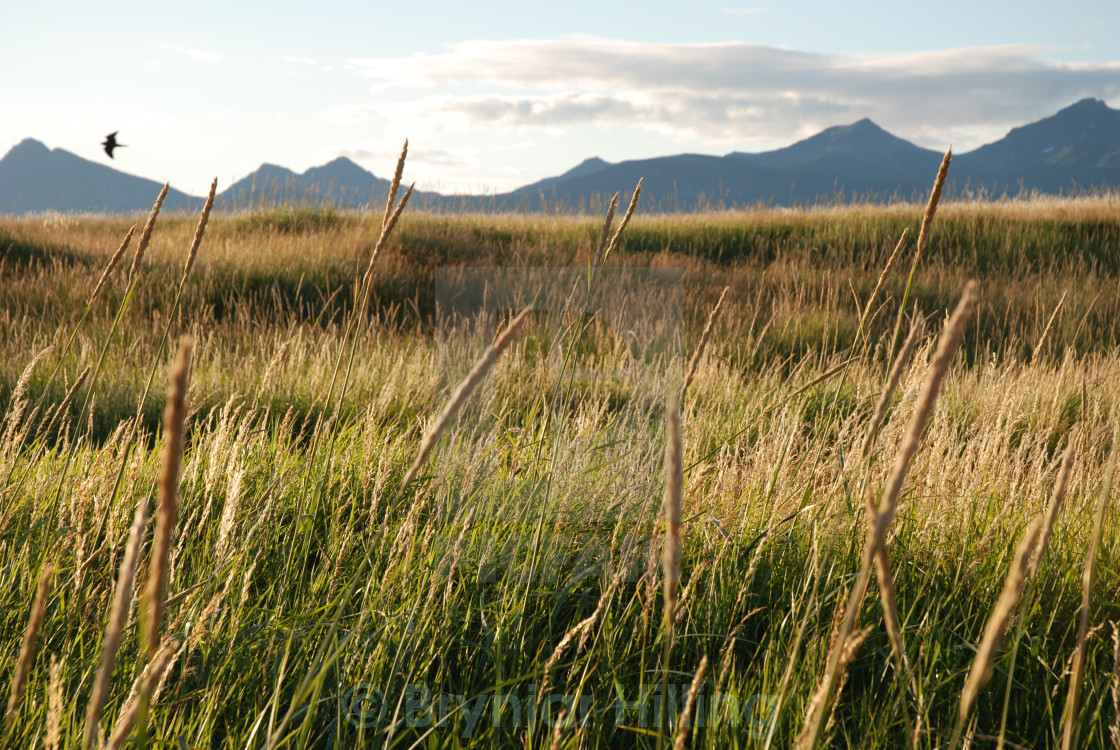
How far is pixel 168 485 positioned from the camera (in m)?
0.47

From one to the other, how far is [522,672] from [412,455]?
123 cm

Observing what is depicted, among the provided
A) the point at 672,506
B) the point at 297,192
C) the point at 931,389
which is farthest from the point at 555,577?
the point at 297,192

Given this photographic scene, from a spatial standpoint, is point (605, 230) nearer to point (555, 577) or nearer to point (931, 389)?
point (931, 389)

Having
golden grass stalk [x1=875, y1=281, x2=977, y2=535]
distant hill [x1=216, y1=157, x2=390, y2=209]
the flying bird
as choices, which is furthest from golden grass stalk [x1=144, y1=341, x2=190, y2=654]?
distant hill [x1=216, y1=157, x2=390, y2=209]

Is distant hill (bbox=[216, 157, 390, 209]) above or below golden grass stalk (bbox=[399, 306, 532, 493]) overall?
above

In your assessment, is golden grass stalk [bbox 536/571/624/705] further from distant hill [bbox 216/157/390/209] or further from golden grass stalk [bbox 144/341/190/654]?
distant hill [bbox 216/157/390/209]

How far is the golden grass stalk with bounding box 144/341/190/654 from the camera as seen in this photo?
434 millimetres

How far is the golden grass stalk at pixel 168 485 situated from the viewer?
17.1 inches

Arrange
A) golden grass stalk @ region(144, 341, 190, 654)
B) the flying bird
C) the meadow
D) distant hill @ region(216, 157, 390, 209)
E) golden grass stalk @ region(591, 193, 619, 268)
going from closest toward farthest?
golden grass stalk @ region(144, 341, 190, 654)
the meadow
golden grass stalk @ region(591, 193, 619, 268)
the flying bird
distant hill @ region(216, 157, 390, 209)

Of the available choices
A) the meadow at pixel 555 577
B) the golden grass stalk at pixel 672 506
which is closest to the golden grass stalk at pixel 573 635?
the meadow at pixel 555 577

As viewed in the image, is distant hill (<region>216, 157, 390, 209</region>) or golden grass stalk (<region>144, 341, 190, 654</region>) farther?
distant hill (<region>216, 157, 390, 209</region>)

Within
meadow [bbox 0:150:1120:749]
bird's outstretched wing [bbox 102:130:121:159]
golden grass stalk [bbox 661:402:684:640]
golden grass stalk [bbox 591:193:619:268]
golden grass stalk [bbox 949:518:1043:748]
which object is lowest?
meadow [bbox 0:150:1120:749]

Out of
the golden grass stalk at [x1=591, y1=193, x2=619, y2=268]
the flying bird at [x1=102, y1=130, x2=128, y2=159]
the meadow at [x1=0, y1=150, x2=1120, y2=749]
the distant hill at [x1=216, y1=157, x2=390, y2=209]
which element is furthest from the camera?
the distant hill at [x1=216, y1=157, x2=390, y2=209]

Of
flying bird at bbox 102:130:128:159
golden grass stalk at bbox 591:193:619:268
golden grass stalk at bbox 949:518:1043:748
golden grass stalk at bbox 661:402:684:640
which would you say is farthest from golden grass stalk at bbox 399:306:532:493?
flying bird at bbox 102:130:128:159
